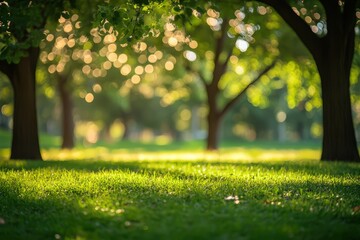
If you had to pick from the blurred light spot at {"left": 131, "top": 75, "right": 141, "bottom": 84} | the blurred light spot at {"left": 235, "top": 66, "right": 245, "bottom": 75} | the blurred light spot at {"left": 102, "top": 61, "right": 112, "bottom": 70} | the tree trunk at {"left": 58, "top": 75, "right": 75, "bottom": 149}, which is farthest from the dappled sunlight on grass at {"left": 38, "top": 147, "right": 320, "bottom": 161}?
the blurred light spot at {"left": 131, "top": 75, "right": 141, "bottom": 84}

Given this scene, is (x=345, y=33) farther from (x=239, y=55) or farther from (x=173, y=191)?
(x=239, y=55)

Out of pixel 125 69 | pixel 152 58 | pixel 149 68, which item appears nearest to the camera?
pixel 152 58

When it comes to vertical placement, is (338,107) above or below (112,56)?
below

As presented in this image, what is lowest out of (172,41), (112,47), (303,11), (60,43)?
(60,43)

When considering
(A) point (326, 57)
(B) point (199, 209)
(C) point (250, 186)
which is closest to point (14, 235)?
(B) point (199, 209)

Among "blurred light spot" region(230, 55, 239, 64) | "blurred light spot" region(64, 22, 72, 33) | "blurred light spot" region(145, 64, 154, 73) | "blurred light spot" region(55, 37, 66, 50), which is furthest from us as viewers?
"blurred light spot" region(145, 64, 154, 73)

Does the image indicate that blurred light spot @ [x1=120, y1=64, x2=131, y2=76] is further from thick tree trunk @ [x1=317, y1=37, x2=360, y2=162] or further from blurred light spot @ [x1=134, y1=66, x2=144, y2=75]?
thick tree trunk @ [x1=317, y1=37, x2=360, y2=162]

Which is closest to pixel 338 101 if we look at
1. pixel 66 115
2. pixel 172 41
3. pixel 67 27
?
pixel 172 41

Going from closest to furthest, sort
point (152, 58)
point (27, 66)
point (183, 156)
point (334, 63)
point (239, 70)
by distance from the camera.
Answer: point (334, 63) < point (27, 66) < point (183, 156) < point (152, 58) < point (239, 70)

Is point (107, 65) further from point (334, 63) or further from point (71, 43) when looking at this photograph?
point (334, 63)

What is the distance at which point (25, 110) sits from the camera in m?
13.9

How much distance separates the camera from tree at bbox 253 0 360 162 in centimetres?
1228

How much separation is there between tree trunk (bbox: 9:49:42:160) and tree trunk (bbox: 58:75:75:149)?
13.0 meters

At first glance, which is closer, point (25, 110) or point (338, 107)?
point (338, 107)
